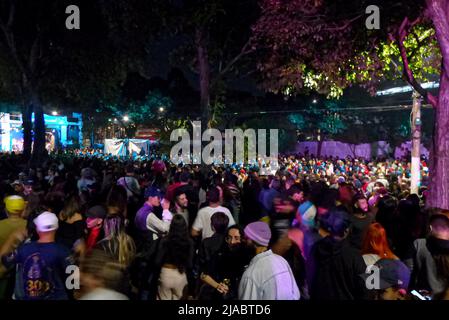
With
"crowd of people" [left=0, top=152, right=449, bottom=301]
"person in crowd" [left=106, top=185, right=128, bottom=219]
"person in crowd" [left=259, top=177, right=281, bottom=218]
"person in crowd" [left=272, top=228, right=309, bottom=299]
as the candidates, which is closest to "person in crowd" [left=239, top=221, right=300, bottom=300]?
"crowd of people" [left=0, top=152, right=449, bottom=301]

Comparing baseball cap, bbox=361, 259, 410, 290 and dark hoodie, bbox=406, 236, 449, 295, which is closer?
baseball cap, bbox=361, 259, 410, 290

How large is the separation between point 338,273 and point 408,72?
27.5ft

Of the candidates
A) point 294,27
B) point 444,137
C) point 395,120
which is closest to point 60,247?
point 444,137

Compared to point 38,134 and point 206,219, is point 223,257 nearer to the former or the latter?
point 206,219

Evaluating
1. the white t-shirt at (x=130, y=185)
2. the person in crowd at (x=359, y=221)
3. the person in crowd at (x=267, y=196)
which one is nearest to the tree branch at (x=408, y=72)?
the person in crowd at (x=267, y=196)

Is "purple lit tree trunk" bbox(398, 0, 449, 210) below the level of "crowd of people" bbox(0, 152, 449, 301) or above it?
above

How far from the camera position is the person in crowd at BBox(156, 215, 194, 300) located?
4953mm

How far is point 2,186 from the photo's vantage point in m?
9.76

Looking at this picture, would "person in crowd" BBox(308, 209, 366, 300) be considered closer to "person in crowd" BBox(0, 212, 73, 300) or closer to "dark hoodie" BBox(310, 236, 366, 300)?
"dark hoodie" BBox(310, 236, 366, 300)

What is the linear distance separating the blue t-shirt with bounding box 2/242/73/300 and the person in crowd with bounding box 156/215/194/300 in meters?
0.96

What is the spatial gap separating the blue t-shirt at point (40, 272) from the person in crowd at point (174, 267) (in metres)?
0.96

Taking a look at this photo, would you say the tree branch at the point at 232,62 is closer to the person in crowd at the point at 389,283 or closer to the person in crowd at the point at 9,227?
the person in crowd at the point at 9,227

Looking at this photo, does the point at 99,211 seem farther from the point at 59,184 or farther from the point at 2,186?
the point at 2,186
